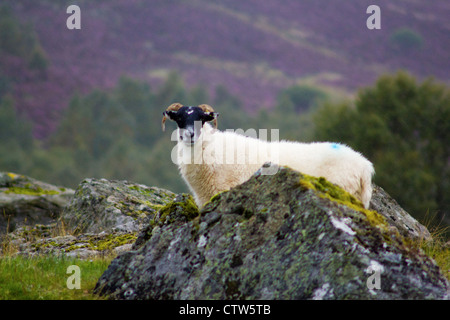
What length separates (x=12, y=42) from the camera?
126688 mm

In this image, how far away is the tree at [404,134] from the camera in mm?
42438

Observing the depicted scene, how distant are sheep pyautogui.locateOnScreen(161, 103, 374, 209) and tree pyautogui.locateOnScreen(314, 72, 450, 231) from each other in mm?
33295

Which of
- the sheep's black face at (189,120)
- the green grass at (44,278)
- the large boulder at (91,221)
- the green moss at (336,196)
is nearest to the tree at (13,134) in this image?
the large boulder at (91,221)

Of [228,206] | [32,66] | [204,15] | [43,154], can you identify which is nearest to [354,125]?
[228,206]

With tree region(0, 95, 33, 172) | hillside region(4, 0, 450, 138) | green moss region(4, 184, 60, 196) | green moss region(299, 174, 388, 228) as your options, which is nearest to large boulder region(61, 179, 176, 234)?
green moss region(4, 184, 60, 196)

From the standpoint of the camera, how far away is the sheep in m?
9.06

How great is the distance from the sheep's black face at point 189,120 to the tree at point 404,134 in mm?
34036

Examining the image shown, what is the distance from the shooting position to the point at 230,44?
157375 mm

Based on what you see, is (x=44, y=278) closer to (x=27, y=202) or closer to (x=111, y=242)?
(x=111, y=242)

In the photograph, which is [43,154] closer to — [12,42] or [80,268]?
[12,42]

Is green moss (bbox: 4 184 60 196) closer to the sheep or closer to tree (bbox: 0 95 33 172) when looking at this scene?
the sheep

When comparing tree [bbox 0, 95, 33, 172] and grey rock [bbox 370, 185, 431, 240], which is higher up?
tree [bbox 0, 95, 33, 172]

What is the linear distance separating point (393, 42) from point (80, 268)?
153988mm

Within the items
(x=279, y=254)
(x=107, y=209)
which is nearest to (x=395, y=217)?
(x=279, y=254)
